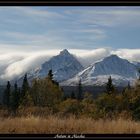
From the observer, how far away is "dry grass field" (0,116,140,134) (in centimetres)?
1058

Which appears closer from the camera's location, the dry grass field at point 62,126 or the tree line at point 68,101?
the dry grass field at point 62,126

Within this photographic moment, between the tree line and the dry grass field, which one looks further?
the tree line

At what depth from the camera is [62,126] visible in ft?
35.3

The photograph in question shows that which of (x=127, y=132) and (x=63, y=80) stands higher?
(x=63, y=80)

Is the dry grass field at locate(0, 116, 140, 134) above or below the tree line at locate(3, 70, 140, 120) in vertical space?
below

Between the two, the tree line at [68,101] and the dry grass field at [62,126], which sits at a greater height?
the tree line at [68,101]

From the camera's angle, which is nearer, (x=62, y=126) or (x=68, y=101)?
(x=62, y=126)

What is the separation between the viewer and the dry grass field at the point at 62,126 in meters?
10.6

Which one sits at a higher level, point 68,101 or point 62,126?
point 68,101

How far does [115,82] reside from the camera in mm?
12680
